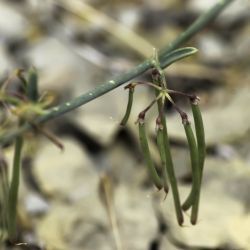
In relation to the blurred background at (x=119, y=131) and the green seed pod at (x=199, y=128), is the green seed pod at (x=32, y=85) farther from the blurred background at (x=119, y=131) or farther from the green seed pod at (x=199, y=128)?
the green seed pod at (x=199, y=128)

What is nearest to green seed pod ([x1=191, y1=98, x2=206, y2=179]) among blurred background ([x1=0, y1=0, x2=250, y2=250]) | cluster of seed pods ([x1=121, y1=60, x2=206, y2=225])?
cluster of seed pods ([x1=121, y1=60, x2=206, y2=225])

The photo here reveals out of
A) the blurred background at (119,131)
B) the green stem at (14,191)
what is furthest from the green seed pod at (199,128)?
the green stem at (14,191)

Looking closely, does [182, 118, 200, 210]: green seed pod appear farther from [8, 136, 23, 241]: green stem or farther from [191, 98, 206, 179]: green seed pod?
[8, 136, 23, 241]: green stem

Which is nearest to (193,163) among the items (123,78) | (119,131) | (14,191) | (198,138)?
(198,138)

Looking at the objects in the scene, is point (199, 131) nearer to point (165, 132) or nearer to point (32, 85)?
point (165, 132)

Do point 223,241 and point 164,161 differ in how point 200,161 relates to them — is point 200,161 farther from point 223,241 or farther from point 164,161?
point 223,241

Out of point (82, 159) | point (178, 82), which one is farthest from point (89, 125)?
point (178, 82)
